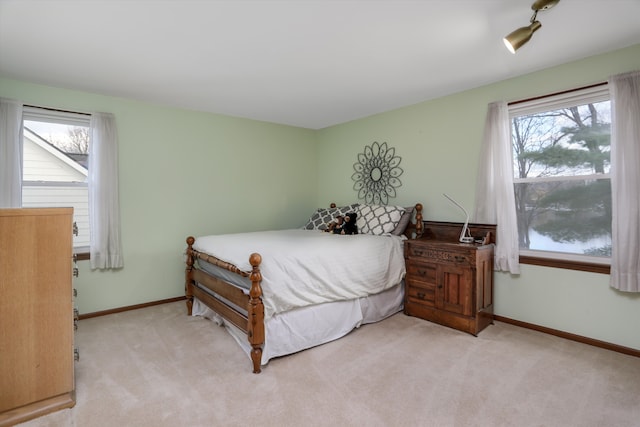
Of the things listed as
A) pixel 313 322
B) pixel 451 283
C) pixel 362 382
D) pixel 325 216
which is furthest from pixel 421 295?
pixel 325 216

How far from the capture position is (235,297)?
2559 mm

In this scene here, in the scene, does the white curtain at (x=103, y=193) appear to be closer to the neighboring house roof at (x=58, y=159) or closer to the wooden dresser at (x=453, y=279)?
the neighboring house roof at (x=58, y=159)

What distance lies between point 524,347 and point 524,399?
817 millimetres

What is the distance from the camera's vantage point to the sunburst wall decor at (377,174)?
163 inches

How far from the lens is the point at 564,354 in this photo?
251 cm

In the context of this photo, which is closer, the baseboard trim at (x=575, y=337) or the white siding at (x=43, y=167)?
the baseboard trim at (x=575, y=337)

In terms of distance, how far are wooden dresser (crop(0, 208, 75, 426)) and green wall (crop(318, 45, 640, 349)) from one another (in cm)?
334

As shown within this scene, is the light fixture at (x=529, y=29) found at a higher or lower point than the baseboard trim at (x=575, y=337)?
higher

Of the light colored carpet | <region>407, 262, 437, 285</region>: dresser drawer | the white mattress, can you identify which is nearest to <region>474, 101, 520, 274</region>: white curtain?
<region>407, 262, 437, 285</region>: dresser drawer

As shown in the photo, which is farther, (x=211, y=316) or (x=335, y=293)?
(x=211, y=316)

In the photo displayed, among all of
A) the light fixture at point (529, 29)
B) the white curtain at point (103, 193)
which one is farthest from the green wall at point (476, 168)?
the white curtain at point (103, 193)

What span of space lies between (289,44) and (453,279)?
2.46 meters

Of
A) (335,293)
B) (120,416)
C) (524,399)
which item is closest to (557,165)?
(524,399)

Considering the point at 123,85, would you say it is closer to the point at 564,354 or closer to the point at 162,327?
the point at 162,327
